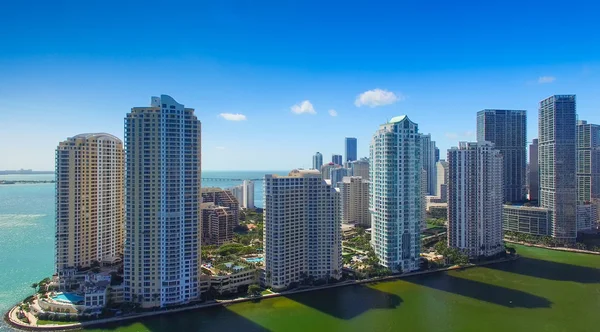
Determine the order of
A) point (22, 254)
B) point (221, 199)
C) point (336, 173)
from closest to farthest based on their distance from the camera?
point (22, 254) < point (221, 199) < point (336, 173)

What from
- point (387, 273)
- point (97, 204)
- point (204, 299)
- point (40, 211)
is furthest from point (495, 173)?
point (40, 211)

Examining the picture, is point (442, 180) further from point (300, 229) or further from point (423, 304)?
point (300, 229)

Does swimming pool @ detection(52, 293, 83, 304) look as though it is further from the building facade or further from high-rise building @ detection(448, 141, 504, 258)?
the building facade

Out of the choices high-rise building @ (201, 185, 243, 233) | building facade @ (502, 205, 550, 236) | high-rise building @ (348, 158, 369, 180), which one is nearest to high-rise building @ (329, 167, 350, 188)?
high-rise building @ (348, 158, 369, 180)

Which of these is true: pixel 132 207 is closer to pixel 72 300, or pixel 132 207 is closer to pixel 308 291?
pixel 72 300

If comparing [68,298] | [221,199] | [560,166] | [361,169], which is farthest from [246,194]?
[68,298]

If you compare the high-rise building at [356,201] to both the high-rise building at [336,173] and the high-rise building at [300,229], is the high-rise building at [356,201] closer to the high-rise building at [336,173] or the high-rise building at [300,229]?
the high-rise building at [336,173]
